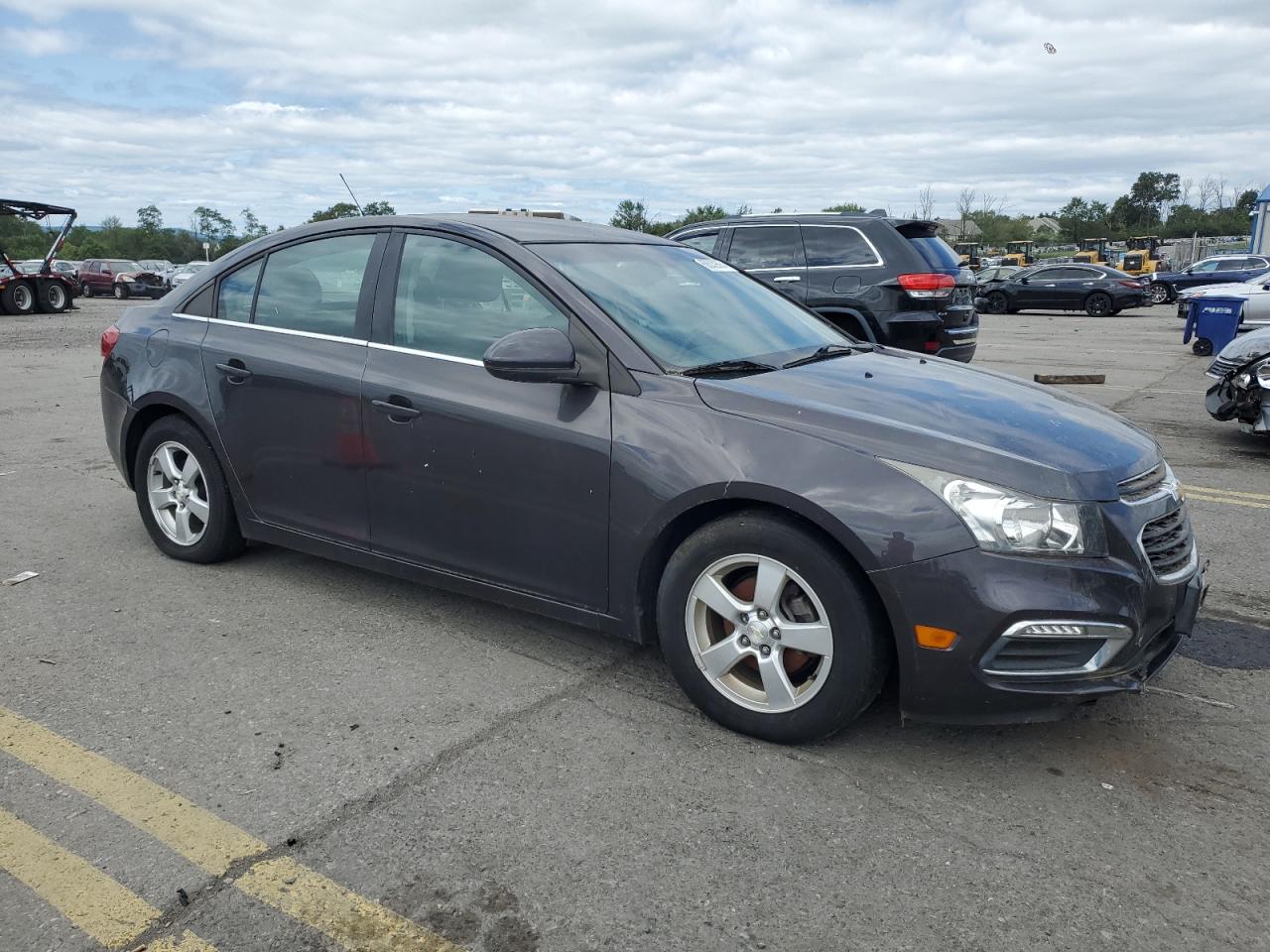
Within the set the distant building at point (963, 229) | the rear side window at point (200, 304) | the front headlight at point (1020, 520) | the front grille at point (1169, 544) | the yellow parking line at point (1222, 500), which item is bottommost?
the yellow parking line at point (1222, 500)

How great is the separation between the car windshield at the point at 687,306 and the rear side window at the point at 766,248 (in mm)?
4804

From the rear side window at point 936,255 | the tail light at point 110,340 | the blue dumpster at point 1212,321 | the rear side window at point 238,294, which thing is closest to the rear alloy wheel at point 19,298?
the tail light at point 110,340

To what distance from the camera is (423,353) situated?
3.99m

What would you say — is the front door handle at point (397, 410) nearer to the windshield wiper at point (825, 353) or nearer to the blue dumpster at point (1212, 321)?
the windshield wiper at point (825, 353)

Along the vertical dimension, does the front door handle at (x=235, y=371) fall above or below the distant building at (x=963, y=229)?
below

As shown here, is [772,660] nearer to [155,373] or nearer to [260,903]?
[260,903]

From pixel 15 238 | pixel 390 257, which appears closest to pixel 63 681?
pixel 390 257

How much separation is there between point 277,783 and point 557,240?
7.39ft

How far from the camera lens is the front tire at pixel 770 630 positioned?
9.89 ft

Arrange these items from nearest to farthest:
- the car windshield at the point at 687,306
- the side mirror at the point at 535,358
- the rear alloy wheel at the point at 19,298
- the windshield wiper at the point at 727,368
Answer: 1. the side mirror at the point at 535,358
2. the windshield wiper at the point at 727,368
3. the car windshield at the point at 687,306
4. the rear alloy wheel at the point at 19,298

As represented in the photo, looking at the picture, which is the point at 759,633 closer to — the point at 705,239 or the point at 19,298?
the point at 705,239

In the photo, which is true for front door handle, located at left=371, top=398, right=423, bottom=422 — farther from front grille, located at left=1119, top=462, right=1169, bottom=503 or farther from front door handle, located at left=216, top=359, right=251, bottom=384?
front grille, located at left=1119, top=462, right=1169, bottom=503

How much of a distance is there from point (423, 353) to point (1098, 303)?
28.6m

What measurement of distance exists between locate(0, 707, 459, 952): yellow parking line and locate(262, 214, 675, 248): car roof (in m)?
2.27
